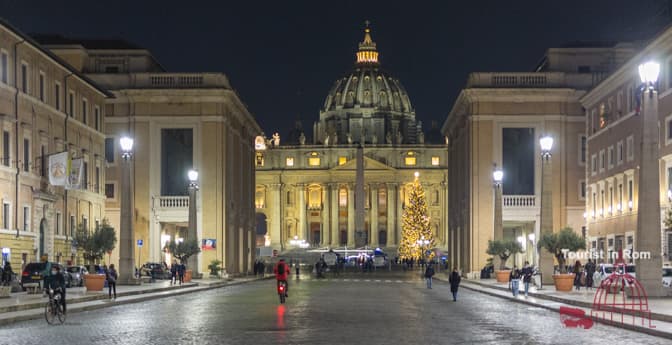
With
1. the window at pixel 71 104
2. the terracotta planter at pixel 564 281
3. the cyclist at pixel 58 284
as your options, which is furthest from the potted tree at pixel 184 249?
the cyclist at pixel 58 284

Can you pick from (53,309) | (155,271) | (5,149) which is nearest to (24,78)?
(5,149)

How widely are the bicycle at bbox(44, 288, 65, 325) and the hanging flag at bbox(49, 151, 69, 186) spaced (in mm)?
28098

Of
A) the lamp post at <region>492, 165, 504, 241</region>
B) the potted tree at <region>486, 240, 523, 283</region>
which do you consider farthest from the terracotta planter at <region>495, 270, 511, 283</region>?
the lamp post at <region>492, 165, 504, 241</region>

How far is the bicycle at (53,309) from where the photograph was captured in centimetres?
3012

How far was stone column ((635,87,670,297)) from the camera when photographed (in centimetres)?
3881

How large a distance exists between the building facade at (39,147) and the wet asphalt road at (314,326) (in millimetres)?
19836

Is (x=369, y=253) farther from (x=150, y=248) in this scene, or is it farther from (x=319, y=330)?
(x=319, y=330)

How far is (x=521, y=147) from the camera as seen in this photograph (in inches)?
3386

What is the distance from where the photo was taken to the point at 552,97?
8650 cm

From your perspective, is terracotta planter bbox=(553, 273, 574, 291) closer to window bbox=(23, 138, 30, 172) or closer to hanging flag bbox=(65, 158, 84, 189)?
hanging flag bbox=(65, 158, 84, 189)

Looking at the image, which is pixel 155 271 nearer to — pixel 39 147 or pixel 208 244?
pixel 208 244

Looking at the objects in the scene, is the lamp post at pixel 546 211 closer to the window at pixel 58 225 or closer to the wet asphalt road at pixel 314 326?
the wet asphalt road at pixel 314 326

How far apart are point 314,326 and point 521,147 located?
195 ft

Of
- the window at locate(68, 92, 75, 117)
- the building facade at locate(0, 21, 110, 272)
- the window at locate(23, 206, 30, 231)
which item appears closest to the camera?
the building facade at locate(0, 21, 110, 272)
